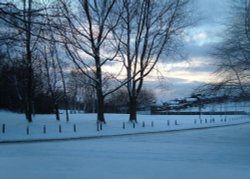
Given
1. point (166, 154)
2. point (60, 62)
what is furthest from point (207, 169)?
point (60, 62)

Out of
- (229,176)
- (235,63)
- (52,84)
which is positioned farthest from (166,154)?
(52,84)

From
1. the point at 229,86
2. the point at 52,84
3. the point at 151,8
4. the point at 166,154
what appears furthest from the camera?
the point at 52,84

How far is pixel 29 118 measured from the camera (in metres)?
39.7

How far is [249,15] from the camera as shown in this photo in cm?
2570

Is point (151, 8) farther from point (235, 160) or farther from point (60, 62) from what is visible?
point (235, 160)

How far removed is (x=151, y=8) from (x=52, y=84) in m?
19.4

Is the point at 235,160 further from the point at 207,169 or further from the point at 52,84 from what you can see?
the point at 52,84

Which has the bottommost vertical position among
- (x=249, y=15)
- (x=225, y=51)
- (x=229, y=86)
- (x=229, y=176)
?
(x=229, y=176)

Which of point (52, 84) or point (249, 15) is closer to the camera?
point (249, 15)

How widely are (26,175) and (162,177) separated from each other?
3975 millimetres

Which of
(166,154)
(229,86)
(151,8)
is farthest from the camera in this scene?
(151,8)

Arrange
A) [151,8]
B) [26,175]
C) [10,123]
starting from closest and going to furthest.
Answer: [26,175] < [10,123] < [151,8]

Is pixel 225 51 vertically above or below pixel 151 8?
below

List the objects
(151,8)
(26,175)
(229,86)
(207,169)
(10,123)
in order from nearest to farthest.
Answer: (26,175), (207,169), (229,86), (10,123), (151,8)
